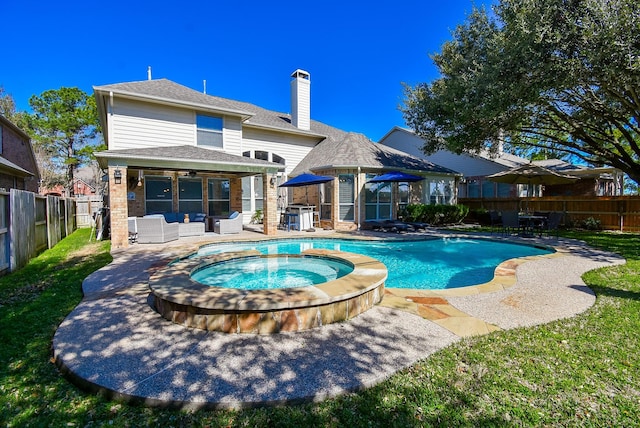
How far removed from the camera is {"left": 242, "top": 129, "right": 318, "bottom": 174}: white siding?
16.9 meters

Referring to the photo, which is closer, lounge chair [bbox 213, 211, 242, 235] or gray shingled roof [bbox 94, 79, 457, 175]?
gray shingled roof [bbox 94, 79, 457, 175]

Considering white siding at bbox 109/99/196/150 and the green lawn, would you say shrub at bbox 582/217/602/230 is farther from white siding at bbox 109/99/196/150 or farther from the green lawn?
white siding at bbox 109/99/196/150

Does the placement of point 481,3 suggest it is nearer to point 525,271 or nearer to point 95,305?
point 525,271

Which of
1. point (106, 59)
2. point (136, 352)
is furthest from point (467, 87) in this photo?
point (106, 59)

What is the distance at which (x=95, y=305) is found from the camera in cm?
471

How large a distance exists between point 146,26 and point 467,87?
48.0ft

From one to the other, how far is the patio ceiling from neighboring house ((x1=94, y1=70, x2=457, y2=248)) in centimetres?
3

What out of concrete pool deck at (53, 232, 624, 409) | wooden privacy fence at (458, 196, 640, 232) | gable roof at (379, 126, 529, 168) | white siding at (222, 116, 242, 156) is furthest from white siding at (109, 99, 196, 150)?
wooden privacy fence at (458, 196, 640, 232)

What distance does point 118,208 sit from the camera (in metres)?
9.97

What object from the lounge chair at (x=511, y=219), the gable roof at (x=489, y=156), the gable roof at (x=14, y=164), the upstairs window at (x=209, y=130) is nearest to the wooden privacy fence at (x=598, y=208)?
the gable roof at (x=489, y=156)

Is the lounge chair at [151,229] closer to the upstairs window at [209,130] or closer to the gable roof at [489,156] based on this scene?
the upstairs window at [209,130]

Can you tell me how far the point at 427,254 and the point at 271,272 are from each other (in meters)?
5.47

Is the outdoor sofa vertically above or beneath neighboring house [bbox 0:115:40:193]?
beneath

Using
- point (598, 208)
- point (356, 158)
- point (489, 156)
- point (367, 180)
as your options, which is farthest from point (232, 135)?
point (598, 208)
